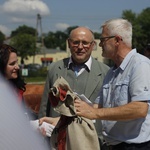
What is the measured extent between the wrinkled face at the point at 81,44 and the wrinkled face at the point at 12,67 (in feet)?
2.68

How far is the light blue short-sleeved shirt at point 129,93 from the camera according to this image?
2.82 metres

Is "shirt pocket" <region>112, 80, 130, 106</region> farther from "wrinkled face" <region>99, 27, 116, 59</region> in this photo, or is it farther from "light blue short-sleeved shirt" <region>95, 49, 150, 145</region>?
"wrinkled face" <region>99, 27, 116, 59</region>

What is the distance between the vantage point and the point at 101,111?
2.83 m

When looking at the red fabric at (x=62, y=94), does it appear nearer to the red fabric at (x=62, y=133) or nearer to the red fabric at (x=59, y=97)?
the red fabric at (x=59, y=97)

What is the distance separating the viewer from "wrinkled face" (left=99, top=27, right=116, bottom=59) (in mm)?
3068

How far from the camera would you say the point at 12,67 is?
3711mm

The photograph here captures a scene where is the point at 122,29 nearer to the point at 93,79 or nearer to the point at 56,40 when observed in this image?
the point at 93,79

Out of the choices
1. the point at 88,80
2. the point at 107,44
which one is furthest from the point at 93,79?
the point at 107,44

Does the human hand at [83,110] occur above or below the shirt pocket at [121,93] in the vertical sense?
below

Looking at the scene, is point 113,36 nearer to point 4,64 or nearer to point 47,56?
point 4,64

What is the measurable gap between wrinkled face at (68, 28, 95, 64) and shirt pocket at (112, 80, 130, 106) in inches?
52.9

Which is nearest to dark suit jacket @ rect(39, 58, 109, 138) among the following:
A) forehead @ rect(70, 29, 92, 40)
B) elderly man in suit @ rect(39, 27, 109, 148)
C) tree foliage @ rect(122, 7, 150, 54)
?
elderly man in suit @ rect(39, 27, 109, 148)

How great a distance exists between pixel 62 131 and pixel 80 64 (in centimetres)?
154

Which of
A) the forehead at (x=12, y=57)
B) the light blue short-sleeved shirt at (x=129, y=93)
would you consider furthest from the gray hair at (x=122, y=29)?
the forehead at (x=12, y=57)
